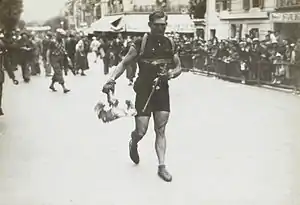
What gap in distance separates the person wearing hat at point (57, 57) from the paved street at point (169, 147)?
0.03 m

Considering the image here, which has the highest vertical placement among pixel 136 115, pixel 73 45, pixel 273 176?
pixel 73 45

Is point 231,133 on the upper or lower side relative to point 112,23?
lower

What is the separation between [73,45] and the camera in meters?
1.89

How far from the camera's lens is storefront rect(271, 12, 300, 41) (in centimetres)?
182

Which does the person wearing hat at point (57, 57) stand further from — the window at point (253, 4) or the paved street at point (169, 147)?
the window at point (253, 4)

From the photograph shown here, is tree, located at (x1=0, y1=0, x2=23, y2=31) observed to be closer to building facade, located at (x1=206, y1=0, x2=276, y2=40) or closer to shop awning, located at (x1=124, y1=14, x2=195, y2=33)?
shop awning, located at (x1=124, y1=14, x2=195, y2=33)

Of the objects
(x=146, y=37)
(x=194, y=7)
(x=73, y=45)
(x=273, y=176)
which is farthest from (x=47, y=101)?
(x=273, y=176)

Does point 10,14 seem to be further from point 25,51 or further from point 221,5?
point 221,5

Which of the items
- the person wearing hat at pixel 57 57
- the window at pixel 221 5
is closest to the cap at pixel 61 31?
the person wearing hat at pixel 57 57

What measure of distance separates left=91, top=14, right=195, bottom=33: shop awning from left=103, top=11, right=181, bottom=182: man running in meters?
0.02

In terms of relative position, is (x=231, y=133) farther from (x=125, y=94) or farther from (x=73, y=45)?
(x=73, y=45)

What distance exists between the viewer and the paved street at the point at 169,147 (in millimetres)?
1837

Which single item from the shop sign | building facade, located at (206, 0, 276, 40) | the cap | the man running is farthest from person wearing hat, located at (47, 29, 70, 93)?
the shop sign

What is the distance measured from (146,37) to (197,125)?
0.77ft
